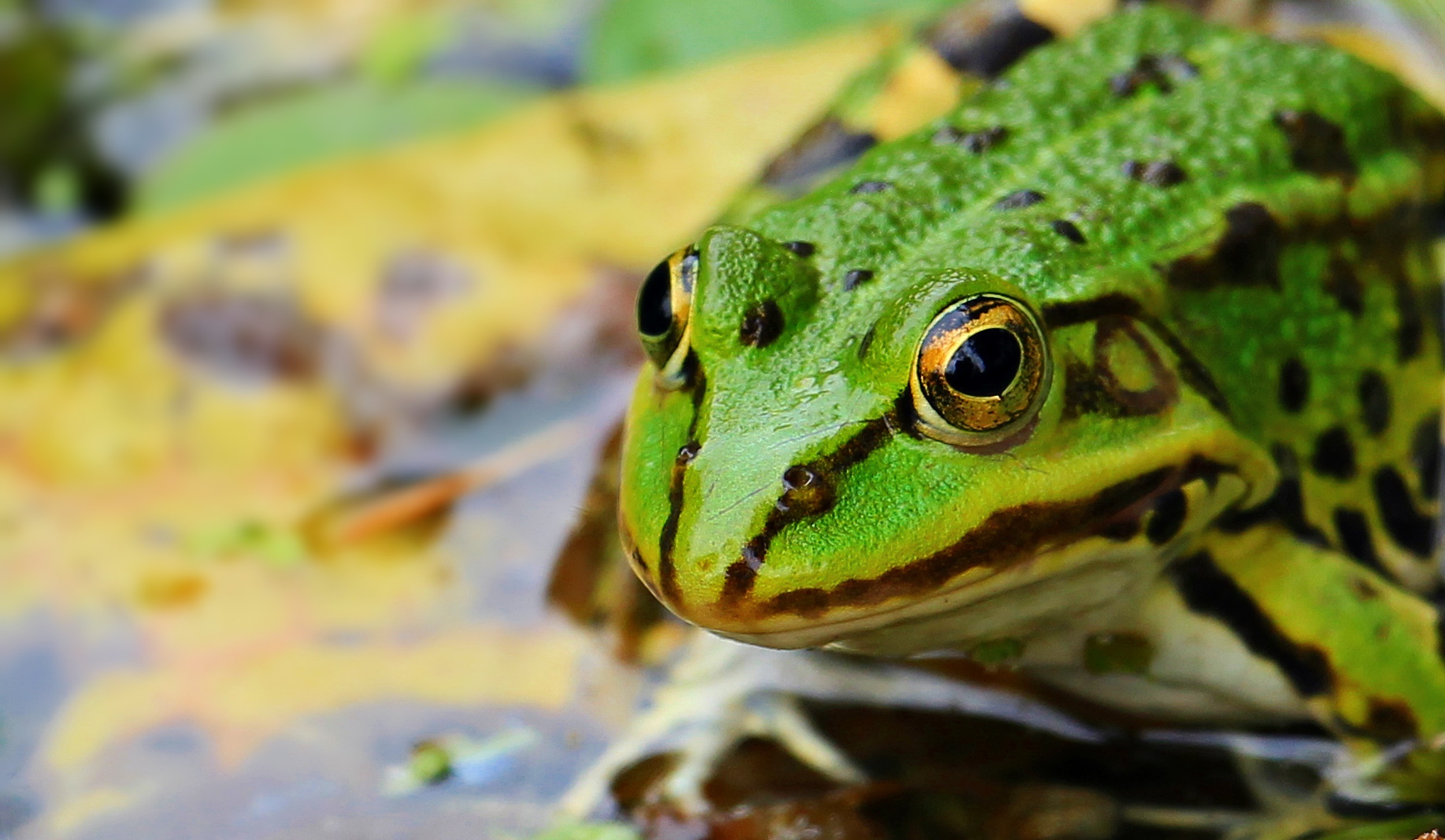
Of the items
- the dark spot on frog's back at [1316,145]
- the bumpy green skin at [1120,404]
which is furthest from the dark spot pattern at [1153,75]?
the dark spot on frog's back at [1316,145]

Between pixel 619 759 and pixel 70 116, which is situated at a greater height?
pixel 70 116

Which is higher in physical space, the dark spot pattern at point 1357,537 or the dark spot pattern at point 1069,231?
the dark spot pattern at point 1069,231

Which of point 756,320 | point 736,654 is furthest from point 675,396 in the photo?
point 736,654

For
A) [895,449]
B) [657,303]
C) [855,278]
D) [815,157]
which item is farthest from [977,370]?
[815,157]

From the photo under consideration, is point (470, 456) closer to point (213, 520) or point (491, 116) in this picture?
point (213, 520)

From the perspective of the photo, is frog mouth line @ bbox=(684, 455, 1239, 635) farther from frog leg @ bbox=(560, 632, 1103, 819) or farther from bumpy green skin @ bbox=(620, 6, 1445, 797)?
frog leg @ bbox=(560, 632, 1103, 819)

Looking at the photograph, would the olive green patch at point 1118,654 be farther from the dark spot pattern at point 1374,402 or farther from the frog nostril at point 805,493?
the frog nostril at point 805,493
